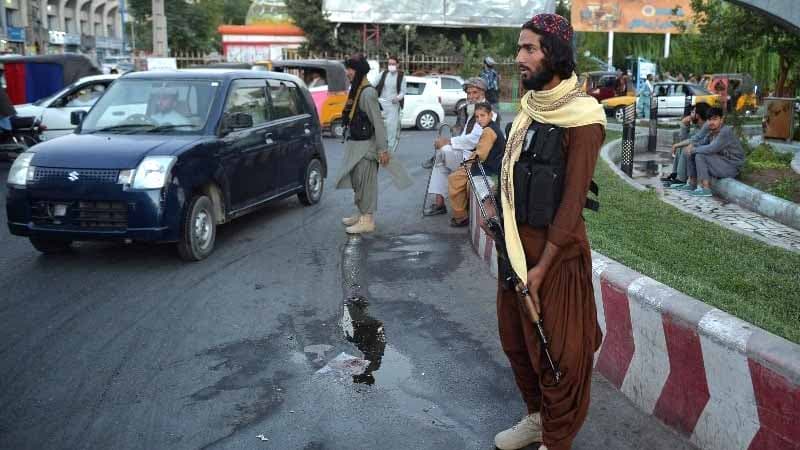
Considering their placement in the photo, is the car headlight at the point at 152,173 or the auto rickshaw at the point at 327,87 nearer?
the car headlight at the point at 152,173

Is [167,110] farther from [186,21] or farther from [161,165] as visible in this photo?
[186,21]

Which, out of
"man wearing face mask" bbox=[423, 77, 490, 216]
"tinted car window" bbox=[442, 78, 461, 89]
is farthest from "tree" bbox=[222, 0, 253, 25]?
"man wearing face mask" bbox=[423, 77, 490, 216]

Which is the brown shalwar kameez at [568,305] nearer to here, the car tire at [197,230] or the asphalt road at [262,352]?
the asphalt road at [262,352]

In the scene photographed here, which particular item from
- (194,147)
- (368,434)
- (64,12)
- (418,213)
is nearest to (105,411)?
(368,434)

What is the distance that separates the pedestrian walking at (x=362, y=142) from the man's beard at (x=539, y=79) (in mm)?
5529

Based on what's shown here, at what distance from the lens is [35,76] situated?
1772 cm

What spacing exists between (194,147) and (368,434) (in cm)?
435

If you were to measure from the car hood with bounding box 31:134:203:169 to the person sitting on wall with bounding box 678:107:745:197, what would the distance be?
7322 millimetres

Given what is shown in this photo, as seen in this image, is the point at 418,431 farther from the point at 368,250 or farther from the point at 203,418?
the point at 368,250

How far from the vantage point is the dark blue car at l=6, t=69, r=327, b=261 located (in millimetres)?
7043

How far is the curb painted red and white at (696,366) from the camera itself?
3289 millimetres

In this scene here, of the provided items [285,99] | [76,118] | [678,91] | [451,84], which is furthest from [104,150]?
[678,91]

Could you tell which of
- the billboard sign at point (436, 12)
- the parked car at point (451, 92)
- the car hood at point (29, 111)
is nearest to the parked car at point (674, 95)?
the parked car at point (451, 92)

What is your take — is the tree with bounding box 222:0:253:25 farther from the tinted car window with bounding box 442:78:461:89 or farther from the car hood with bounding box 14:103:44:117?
the car hood with bounding box 14:103:44:117
